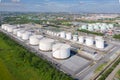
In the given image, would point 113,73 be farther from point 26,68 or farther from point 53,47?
point 26,68

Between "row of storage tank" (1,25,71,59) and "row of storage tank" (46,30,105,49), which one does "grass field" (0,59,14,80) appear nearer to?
"row of storage tank" (1,25,71,59)

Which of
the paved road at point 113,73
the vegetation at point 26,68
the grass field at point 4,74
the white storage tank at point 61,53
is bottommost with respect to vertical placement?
the paved road at point 113,73

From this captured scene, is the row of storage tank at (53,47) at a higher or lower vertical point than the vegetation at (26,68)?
higher

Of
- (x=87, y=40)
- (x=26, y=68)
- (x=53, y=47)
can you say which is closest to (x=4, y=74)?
(x=26, y=68)

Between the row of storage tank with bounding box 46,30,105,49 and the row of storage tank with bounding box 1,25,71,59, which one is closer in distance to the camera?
the row of storage tank with bounding box 1,25,71,59

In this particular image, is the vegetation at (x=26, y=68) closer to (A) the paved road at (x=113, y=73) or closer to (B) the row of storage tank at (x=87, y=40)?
(A) the paved road at (x=113, y=73)

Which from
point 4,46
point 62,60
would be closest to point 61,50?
point 62,60

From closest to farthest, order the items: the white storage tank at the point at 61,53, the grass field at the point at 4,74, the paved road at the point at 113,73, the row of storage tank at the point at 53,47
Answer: the grass field at the point at 4,74, the paved road at the point at 113,73, the white storage tank at the point at 61,53, the row of storage tank at the point at 53,47

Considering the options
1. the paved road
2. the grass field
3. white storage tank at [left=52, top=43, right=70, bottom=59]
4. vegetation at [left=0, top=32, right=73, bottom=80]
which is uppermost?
white storage tank at [left=52, top=43, right=70, bottom=59]

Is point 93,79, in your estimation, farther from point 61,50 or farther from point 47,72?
point 61,50

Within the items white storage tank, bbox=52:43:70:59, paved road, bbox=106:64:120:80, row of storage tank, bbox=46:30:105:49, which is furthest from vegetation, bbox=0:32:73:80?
row of storage tank, bbox=46:30:105:49

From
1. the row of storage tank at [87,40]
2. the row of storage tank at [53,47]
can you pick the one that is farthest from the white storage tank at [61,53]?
the row of storage tank at [87,40]
